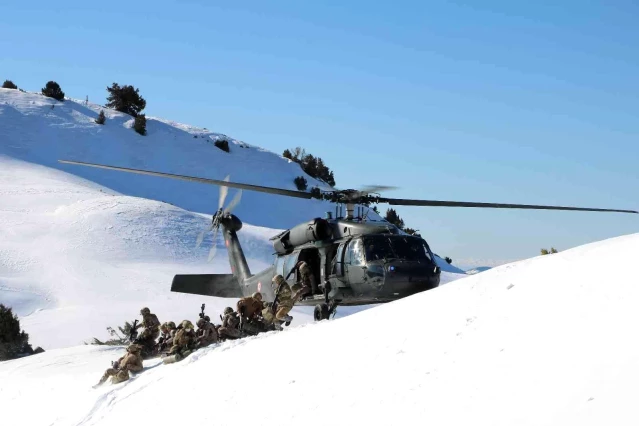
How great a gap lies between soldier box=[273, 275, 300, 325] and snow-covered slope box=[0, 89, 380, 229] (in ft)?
123

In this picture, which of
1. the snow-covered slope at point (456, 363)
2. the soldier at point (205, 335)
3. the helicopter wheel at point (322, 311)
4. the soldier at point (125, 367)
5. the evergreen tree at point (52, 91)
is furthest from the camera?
the evergreen tree at point (52, 91)

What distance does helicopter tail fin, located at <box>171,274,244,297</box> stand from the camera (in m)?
20.1

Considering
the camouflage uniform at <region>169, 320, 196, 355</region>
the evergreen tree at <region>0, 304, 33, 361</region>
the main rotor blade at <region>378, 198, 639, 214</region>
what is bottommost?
the evergreen tree at <region>0, 304, 33, 361</region>

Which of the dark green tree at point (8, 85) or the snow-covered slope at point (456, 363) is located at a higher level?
the dark green tree at point (8, 85)

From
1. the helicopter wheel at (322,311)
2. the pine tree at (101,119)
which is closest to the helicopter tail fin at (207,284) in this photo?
the helicopter wheel at (322,311)

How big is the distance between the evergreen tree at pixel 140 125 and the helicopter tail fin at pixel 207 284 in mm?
45750

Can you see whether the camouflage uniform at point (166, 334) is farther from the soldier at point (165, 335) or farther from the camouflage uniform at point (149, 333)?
the camouflage uniform at point (149, 333)

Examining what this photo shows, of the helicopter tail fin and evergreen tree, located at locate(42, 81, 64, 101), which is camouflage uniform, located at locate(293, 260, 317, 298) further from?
evergreen tree, located at locate(42, 81, 64, 101)

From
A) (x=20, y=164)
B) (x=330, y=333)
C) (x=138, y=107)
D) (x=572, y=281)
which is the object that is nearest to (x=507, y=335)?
(x=572, y=281)

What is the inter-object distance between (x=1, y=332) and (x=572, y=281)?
15333 mm

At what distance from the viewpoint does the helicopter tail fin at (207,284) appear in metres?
20.1

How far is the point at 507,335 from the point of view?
7.01m

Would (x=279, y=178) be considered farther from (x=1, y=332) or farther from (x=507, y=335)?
(x=507, y=335)

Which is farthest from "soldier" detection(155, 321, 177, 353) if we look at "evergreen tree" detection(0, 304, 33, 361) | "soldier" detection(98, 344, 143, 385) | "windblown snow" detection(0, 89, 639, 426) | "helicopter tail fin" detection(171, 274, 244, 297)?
"helicopter tail fin" detection(171, 274, 244, 297)
